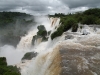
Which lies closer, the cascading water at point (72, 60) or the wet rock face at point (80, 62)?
the wet rock face at point (80, 62)

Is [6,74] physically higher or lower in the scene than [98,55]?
lower

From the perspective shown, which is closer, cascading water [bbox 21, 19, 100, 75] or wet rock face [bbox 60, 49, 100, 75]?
wet rock face [bbox 60, 49, 100, 75]

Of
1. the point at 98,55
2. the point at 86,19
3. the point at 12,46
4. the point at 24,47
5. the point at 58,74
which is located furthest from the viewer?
the point at 12,46

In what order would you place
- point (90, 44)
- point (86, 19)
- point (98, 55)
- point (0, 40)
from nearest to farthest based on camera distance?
point (98, 55), point (90, 44), point (86, 19), point (0, 40)

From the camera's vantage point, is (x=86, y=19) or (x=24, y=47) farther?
(x=24, y=47)

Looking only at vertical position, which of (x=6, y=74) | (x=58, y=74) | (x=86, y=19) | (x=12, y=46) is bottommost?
(x=12, y=46)

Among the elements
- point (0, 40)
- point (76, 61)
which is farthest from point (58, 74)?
point (0, 40)

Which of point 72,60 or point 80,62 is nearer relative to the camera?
point 80,62

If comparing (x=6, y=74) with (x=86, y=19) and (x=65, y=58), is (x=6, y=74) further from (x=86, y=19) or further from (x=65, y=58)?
(x=86, y=19)
